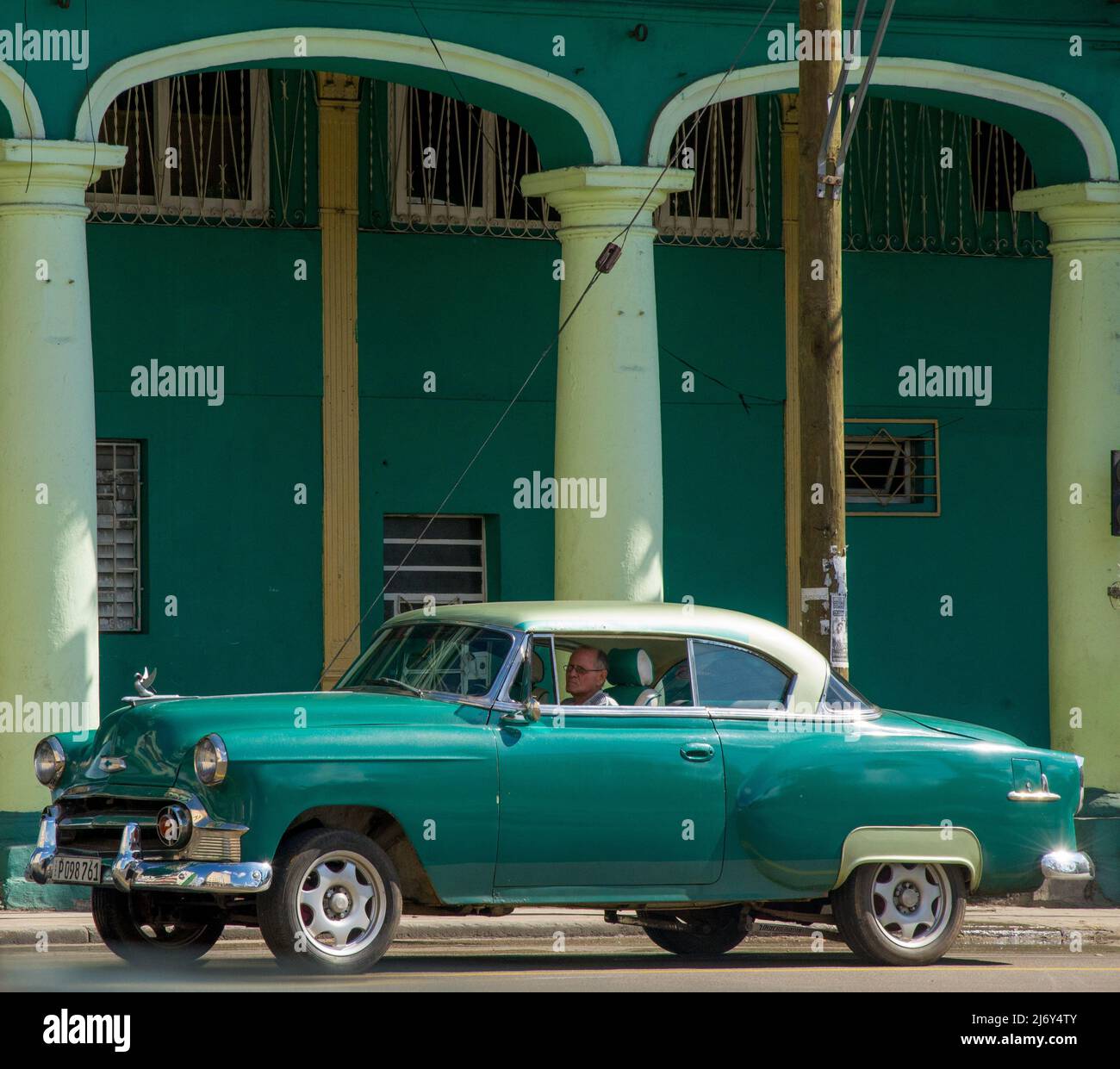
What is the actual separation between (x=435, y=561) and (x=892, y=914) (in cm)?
769

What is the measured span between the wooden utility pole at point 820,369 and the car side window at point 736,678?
1.87 meters

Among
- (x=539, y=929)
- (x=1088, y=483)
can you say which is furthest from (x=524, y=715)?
(x=1088, y=483)

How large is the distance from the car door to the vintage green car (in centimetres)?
1

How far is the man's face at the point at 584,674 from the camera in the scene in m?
10.3

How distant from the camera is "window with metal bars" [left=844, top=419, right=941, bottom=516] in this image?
60.0 ft

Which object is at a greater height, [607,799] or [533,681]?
[533,681]

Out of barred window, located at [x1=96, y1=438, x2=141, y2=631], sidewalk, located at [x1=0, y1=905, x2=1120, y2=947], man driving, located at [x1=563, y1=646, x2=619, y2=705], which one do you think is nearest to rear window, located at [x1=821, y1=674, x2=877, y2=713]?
man driving, located at [x1=563, y1=646, x2=619, y2=705]

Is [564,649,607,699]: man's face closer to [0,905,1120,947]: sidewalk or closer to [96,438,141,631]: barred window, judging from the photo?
[0,905,1120,947]: sidewalk

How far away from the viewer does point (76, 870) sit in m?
9.32

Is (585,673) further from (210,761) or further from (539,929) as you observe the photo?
(539,929)

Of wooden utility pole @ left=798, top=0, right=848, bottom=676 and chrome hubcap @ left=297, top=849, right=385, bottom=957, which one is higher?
wooden utility pole @ left=798, top=0, right=848, bottom=676

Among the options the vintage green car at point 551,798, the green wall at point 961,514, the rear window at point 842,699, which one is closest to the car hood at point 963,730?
the vintage green car at point 551,798

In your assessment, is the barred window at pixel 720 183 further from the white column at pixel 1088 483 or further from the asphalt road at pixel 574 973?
the asphalt road at pixel 574 973

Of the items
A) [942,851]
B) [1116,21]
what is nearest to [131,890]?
[942,851]
